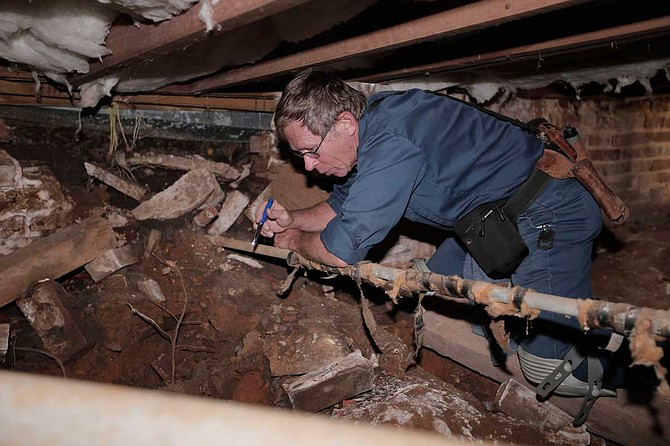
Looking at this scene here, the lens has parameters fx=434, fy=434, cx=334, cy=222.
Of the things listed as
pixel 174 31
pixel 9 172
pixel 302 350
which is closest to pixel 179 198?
pixel 9 172

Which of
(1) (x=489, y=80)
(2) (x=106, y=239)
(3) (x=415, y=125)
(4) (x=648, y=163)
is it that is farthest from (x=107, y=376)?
(4) (x=648, y=163)

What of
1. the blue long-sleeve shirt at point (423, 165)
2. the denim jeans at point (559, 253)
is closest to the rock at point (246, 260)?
the blue long-sleeve shirt at point (423, 165)

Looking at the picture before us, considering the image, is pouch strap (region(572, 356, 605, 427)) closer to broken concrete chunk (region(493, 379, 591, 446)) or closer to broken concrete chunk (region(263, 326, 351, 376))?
broken concrete chunk (region(493, 379, 591, 446))

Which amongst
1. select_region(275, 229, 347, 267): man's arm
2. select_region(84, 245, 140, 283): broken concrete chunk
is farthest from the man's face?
select_region(84, 245, 140, 283): broken concrete chunk

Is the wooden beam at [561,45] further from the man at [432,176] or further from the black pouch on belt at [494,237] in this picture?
the black pouch on belt at [494,237]

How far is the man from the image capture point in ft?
5.51

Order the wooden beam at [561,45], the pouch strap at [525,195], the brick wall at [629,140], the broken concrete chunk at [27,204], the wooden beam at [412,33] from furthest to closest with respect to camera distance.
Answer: the brick wall at [629,140], the broken concrete chunk at [27,204], the pouch strap at [525,195], the wooden beam at [561,45], the wooden beam at [412,33]

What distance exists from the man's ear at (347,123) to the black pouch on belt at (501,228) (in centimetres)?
62

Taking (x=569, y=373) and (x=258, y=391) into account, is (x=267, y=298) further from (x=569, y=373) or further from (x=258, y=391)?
(x=569, y=373)

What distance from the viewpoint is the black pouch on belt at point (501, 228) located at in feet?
6.21

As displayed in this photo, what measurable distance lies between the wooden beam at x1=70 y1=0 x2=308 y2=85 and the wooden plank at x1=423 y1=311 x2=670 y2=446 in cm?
200

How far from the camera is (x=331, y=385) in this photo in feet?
6.80

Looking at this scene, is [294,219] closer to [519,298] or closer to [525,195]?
[525,195]

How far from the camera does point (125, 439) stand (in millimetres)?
466
